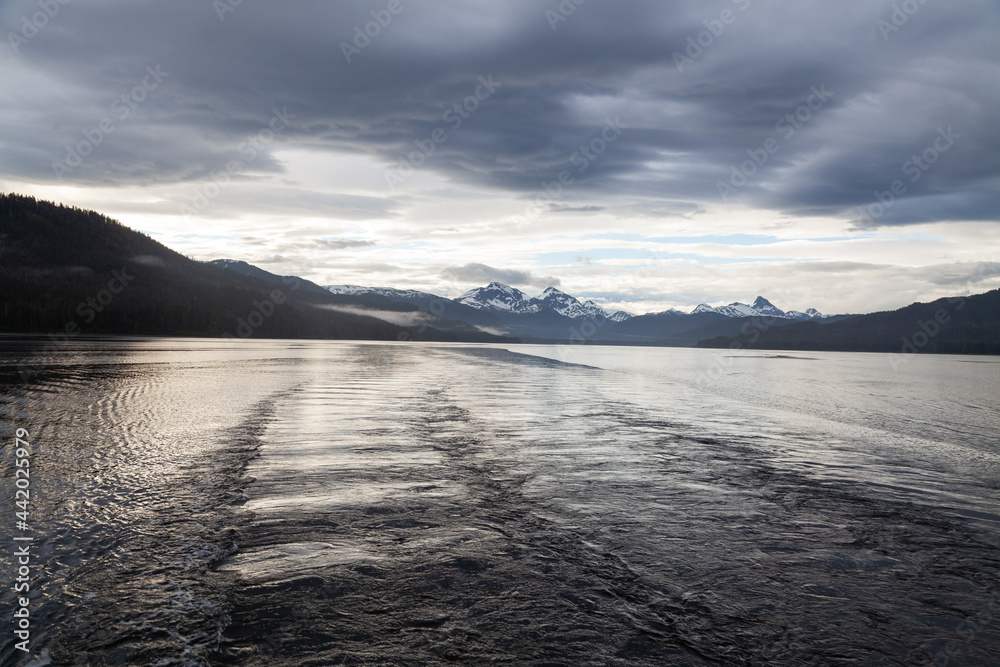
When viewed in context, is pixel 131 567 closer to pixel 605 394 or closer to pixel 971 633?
pixel 971 633

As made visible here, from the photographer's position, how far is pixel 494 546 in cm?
1073

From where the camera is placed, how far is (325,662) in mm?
6719

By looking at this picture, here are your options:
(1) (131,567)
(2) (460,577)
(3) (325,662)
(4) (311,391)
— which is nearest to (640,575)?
(2) (460,577)

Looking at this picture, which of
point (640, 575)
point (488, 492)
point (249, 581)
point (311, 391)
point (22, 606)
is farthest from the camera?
point (311, 391)

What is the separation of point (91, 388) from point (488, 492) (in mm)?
32674

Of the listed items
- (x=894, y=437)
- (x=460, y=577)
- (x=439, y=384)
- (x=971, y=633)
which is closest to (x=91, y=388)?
(x=439, y=384)

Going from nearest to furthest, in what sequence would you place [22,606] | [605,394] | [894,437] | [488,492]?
1. [22,606]
2. [488,492]
3. [894,437]
4. [605,394]

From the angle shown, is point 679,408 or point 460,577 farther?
point 679,408

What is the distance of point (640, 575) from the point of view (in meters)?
9.61

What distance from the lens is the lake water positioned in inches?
291

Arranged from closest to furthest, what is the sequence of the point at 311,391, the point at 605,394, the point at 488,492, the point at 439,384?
the point at 488,492 → the point at 311,391 → the point at 605,394 → the point at 439,384

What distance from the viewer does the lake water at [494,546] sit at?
291 inches

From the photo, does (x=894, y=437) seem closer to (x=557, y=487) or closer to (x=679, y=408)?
(x=679, y=408)

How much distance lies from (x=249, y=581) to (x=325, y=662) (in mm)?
2728
